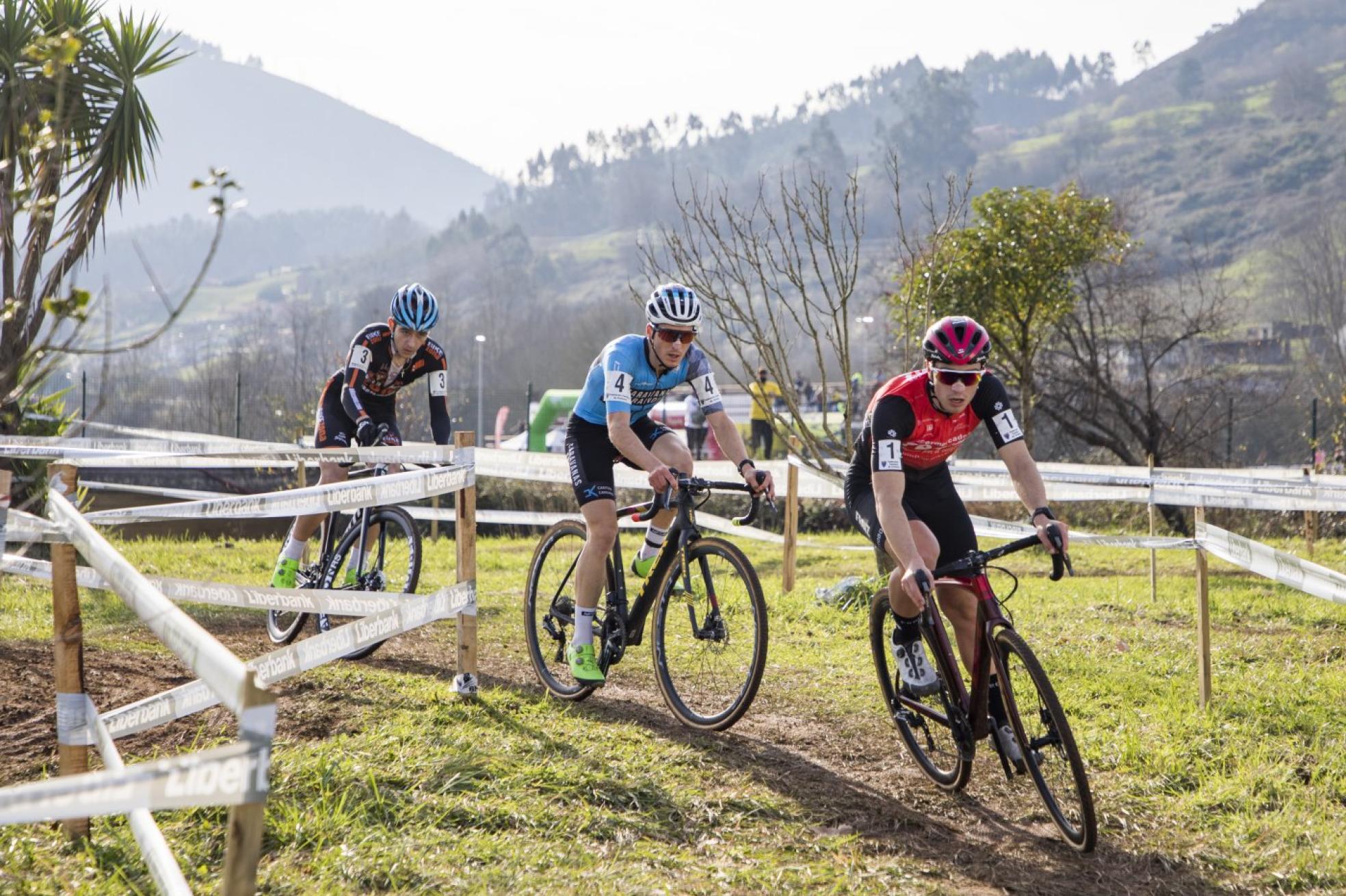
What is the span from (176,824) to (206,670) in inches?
83.0

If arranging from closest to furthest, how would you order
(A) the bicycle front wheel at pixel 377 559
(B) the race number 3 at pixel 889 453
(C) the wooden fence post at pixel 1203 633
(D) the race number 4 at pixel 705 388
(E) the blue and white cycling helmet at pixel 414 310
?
(B) the race number 3 at pixel 889 453, (C) the wooden fence post at pixel 1203 633, (D) the race number 4 at pixel 705 388, (A) the bicycle front wheel at pixel 377 559, (E) the blue and white cycling helmet at pixel 414 310

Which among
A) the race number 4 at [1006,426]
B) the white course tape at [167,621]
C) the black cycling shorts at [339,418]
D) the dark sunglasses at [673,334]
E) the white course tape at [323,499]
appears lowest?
the white course tape at [167,621]

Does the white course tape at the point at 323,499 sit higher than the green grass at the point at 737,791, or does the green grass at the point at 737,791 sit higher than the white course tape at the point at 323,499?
the white course tape at the point at 323,499

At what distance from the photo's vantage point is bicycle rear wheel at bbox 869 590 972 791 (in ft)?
16.4

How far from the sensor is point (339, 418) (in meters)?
7.96

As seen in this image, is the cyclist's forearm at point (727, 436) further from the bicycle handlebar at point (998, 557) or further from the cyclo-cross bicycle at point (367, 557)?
the cyclo-cross bicycle at point (367, 557)

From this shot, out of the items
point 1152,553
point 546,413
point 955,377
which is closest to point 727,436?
point 955,377

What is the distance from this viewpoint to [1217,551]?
5965 mm

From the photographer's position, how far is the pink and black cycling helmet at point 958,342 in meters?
4.88

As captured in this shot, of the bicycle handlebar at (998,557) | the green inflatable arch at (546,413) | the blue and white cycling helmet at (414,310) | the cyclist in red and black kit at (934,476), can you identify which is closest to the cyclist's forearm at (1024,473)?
the cyclist in red and black kit at (934,476)

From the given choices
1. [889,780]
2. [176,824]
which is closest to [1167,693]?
[889,780]

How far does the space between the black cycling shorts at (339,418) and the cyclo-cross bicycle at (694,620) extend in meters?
2.20

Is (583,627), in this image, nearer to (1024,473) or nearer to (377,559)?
(377,559)

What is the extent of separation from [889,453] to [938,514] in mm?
573
